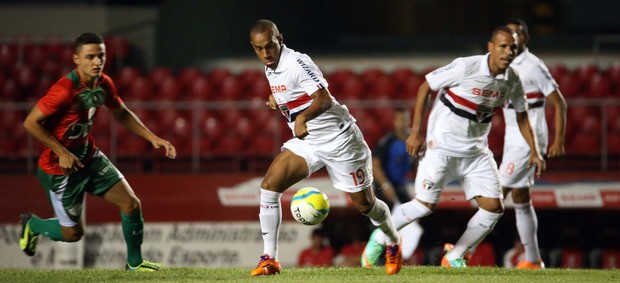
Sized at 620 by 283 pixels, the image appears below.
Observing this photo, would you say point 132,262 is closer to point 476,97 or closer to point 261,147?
point 476,97

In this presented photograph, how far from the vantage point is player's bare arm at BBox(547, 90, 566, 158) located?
383 inches

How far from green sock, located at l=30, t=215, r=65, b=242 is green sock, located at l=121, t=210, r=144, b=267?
22.1 inches

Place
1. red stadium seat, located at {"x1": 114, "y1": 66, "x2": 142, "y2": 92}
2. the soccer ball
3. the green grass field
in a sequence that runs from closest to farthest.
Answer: the green grass field
the soccer ball
red stadium seat, located at {"x1": 114, "y1": 66, "x2": 142, "y2": 92}

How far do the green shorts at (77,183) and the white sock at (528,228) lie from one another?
409 cm

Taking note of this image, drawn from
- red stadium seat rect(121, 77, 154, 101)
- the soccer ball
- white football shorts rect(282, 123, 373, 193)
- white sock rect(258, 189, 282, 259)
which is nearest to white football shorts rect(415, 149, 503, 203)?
white football shorts rect(282, 123, 373, 193)

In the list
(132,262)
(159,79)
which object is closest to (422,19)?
(159,79)

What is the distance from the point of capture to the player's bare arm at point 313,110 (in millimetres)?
7543

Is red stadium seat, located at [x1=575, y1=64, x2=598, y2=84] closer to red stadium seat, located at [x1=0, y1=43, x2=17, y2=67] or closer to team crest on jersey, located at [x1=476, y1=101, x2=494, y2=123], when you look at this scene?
team crest on jersey, located at [x1=476, y1=101, x2=494, y2=123]

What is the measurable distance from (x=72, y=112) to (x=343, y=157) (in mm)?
2260

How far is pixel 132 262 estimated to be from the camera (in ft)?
29.4

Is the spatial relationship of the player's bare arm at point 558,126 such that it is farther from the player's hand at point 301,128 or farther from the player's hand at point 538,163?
the player's hand at point 301,128

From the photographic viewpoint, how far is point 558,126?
32.6 feet

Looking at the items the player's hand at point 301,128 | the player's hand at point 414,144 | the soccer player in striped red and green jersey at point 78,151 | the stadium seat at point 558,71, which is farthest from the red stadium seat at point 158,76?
the player's hand at point 301,128

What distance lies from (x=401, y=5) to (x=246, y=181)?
22.2 ft
